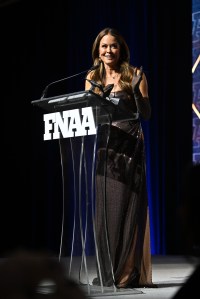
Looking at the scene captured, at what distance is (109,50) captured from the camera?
3049 mm

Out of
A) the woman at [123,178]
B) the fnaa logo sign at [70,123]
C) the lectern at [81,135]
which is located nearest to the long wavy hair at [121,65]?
the woman at [123,178]

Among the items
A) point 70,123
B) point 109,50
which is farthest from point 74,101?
point 109,50

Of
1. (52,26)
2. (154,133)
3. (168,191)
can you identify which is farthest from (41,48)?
(168,191)

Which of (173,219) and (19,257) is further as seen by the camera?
(173,219)

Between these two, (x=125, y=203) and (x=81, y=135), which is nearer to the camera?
(x=81, y=135)

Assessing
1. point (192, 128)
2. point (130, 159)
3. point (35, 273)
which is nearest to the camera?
point (35, 273)

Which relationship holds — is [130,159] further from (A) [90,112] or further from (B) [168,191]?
(B) [168,191]

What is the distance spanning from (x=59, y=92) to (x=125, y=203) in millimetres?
4339

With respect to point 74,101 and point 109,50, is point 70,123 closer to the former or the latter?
point 74,101

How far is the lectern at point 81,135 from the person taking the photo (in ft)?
8.70

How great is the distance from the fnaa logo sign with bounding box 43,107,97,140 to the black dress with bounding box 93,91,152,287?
1.09ft

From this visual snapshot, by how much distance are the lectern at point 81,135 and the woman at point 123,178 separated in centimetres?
23

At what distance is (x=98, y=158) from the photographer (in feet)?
9.47

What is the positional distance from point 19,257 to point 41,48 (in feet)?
22.9
